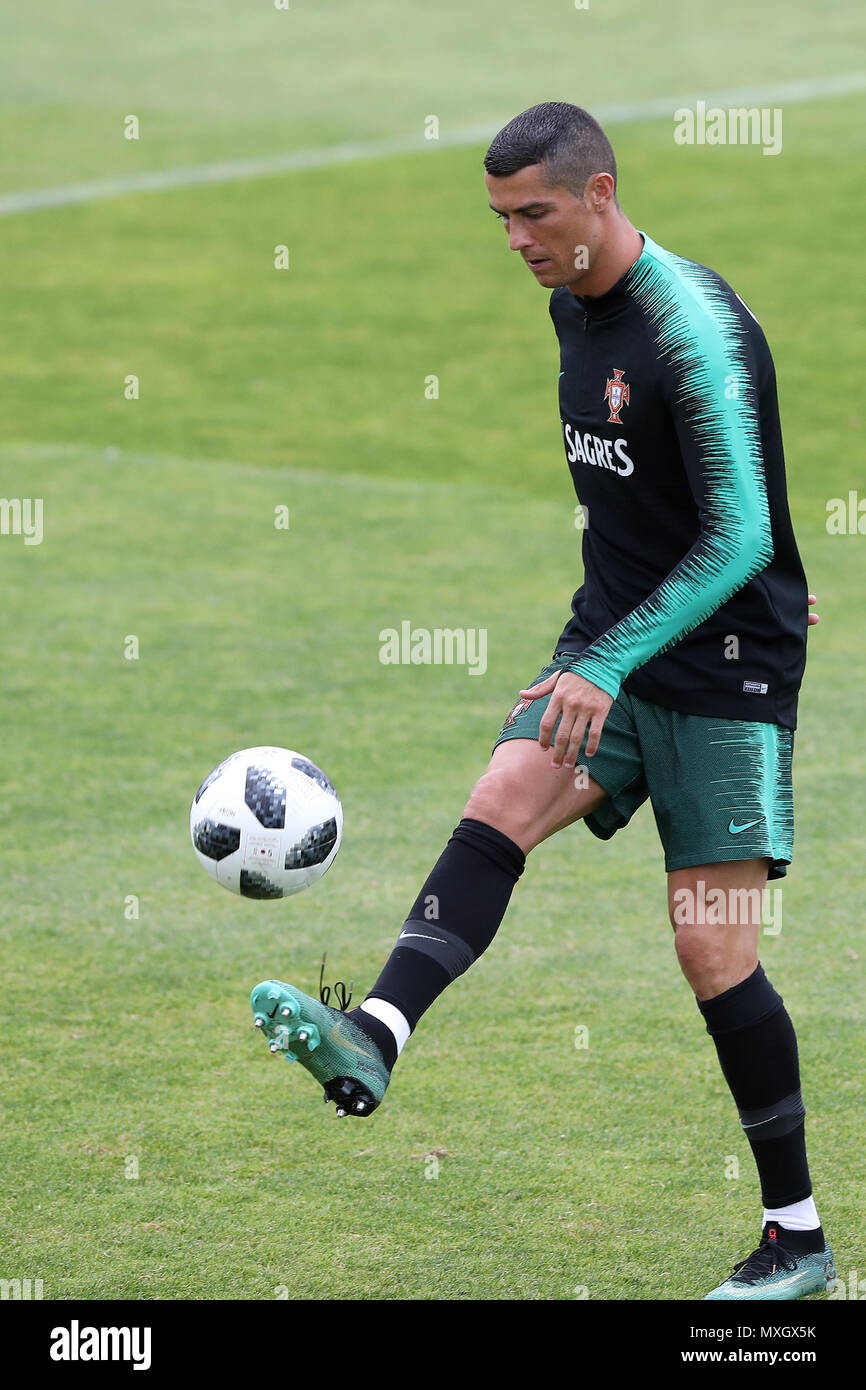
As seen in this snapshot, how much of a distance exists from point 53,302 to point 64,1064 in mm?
14545

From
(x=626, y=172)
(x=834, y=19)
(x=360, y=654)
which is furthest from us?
(x=834, y=19)

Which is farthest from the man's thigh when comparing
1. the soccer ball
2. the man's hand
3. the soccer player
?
the soccer ball

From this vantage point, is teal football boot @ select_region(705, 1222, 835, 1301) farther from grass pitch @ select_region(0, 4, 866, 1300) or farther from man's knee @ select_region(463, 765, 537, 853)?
man's knee @ select_region(463, 765, 537, 853)

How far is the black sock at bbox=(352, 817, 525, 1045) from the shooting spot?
3.86m

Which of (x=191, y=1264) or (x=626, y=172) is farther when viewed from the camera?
(x=626, y=172)

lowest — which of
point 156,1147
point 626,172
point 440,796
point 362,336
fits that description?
point 156,1147

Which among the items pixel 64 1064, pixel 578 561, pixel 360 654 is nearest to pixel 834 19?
pixel 578 561

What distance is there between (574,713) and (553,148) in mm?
1157

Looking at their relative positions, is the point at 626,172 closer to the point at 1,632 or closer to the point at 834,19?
the point at 834,19

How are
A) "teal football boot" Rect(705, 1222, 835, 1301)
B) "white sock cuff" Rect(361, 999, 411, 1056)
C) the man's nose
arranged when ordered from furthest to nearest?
1. "teal football boot" Rect(705, 1222, 835, 1301)
2. the man's nose
3. "white sock cuff" Rect(361, 999, 411, 1056)

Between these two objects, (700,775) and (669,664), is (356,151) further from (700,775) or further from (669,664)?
(700,775)

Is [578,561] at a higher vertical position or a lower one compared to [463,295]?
lower

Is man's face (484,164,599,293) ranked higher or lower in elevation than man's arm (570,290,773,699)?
higher

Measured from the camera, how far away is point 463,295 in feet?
61.3
